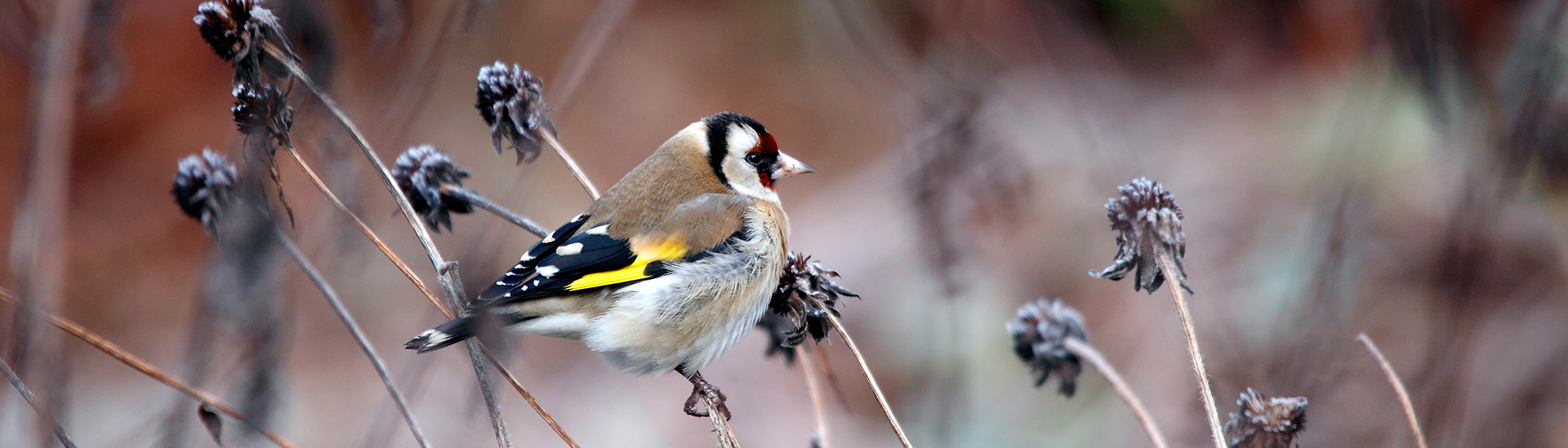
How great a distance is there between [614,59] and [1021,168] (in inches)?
152

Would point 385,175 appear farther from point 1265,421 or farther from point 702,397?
point 1265,421

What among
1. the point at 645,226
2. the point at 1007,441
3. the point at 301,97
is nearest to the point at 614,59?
the point at 1007,441

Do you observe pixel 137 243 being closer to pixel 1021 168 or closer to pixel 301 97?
pixel 301 97

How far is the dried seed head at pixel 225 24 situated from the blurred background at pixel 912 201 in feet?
0.38

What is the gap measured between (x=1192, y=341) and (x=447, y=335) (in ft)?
4.97

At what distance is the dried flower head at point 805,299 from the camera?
2.21 metres

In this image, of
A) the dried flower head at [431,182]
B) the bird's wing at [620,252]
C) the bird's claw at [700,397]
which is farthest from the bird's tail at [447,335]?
the bird's claw at [700,397]

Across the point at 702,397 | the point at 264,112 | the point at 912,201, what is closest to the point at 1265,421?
the point at 702,397

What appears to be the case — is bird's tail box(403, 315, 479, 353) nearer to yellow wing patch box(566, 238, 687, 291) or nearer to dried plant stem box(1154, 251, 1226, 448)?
yellow wing patch box(566, 238, 687, 291)

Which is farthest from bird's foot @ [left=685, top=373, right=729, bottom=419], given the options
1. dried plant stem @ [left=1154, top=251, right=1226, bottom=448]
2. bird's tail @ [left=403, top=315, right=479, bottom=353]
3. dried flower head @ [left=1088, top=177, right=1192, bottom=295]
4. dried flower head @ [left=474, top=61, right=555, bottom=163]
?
dried plant stem @ [left=1154, top=251, right=1226, bottom=448]

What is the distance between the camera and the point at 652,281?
2625 mm

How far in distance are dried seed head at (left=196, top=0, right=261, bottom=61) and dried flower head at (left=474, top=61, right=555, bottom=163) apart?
61 cm

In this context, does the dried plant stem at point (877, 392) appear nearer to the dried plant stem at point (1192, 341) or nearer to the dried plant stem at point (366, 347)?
the dried plant stem at point (1192, 341)

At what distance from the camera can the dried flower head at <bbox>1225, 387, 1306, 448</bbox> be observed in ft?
5.76
